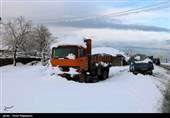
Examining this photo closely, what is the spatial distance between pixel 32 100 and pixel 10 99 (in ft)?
3.12

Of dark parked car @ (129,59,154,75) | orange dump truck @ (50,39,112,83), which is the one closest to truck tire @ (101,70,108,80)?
orange dump truck @ (50,39,112,83)

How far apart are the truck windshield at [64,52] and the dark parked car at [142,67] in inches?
437

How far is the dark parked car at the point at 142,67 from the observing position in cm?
4175

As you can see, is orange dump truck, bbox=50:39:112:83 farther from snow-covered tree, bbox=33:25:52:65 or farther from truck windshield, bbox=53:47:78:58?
snow-covered tree, bbox=33:25:52:65

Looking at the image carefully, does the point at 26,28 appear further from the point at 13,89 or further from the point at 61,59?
the point at 13,89

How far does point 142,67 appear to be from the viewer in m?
42.1

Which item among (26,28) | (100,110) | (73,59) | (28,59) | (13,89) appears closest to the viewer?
(100,110)

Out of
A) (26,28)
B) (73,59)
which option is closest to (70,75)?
(73,59)

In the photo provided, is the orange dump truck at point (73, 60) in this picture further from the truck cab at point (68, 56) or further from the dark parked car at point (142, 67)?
the dark parked car at point (142, 67)

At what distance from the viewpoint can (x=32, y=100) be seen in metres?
19.0

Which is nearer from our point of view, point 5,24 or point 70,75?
point 70,75

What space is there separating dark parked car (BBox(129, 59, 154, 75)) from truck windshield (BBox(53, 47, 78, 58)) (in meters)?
11.1

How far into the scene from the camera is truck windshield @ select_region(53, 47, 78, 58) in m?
31.7

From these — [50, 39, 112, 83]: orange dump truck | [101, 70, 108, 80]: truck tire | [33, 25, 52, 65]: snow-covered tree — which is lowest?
[33, 25, 52, 65]: snow-covered tree
